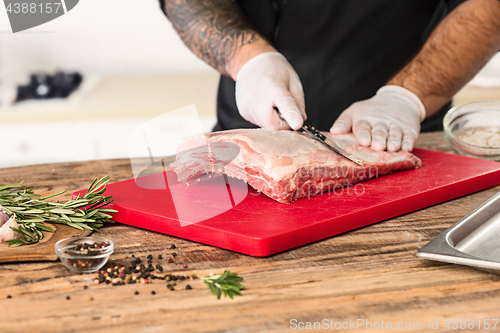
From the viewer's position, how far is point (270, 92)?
2387mm

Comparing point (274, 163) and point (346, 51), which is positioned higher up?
point (346, 51)

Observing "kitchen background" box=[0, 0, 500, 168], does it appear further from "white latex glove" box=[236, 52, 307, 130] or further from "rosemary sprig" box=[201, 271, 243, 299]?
"rosemary sprig" box=[201, 271, 243, 299]

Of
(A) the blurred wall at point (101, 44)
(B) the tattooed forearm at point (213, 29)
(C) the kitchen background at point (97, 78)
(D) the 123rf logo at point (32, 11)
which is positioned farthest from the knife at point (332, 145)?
(D) the 123rf logo at point (32, 11)

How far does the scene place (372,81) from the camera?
11.1 ft

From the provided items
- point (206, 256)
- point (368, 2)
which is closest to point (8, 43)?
point (368, 2)

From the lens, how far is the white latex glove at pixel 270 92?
228 centimetres

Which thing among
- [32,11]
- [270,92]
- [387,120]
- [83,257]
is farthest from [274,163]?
[32,11]

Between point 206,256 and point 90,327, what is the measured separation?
1.52ft

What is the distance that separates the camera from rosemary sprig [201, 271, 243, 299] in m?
1.17

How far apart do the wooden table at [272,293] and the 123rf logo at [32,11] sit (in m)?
6.72

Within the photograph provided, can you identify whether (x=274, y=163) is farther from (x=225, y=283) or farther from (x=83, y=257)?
(x=83, y=257)

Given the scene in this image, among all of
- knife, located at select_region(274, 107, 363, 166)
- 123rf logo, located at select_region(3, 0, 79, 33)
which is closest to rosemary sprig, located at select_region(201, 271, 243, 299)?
knife, located at select_region(274, 107, 363, 166)

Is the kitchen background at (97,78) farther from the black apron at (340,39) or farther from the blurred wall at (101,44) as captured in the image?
the black apron at (340,39)

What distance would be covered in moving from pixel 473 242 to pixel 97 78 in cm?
693
